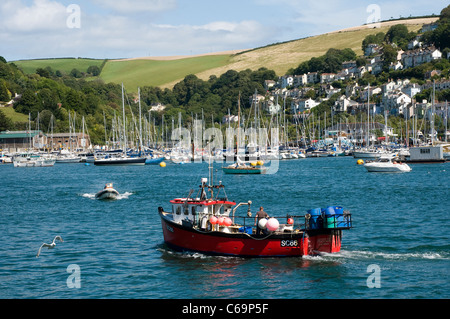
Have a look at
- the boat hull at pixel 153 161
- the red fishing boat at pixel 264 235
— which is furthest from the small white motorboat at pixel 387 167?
the red fishing boat at pixel 264 235

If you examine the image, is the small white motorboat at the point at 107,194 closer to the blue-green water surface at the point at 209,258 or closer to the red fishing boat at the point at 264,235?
the blue-green water surface at the point at 209,258

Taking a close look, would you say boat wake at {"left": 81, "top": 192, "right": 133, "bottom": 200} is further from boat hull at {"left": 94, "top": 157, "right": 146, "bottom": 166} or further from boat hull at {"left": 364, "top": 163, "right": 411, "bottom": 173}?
boat hull at {"left": 94, "top": 157, "right": 146, "bottom": 166}

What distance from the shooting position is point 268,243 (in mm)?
31891

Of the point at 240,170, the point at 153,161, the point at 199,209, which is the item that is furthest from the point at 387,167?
the point at 199,209

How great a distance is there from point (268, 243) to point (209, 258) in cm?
361

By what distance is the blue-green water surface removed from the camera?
2759cm

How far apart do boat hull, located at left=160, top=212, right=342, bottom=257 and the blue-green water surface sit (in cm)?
47

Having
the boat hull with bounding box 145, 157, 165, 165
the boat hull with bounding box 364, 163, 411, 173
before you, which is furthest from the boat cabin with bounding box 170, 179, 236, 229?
the boat hull with bounding box 145, 157, 165, 165

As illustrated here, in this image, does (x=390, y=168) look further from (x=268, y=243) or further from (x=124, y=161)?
(x=268, y=243)

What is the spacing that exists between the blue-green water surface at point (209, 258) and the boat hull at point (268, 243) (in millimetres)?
467

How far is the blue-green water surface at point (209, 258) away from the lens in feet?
90.5
